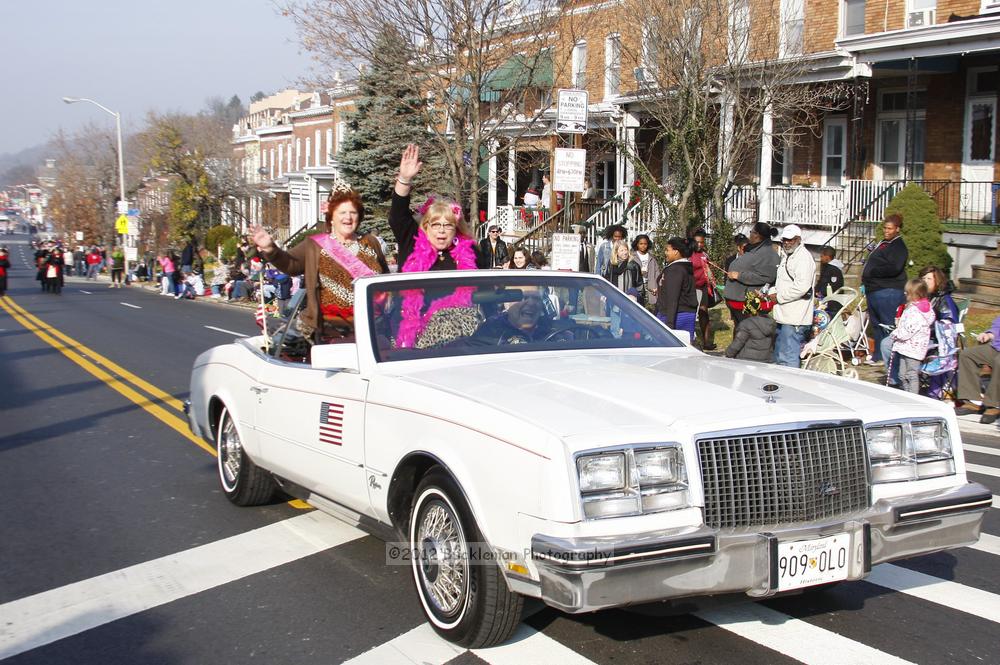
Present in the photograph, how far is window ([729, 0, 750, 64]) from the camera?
65.1 ft

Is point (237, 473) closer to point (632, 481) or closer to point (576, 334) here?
point (576, 334)

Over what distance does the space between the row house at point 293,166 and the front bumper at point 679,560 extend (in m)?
47.8

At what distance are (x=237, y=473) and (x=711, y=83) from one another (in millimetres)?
16685

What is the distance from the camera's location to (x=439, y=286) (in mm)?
5633

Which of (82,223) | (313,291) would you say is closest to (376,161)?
(313,291)

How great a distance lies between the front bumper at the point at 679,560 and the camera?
12.3ft

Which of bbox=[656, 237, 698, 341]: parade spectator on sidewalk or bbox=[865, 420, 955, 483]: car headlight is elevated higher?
bbox=[656, 237, 698, 341]: parade spectator on sidewalk

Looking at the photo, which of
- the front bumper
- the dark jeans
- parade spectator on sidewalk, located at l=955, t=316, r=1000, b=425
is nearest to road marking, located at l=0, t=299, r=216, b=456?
the front bumper

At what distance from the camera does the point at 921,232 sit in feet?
57.6

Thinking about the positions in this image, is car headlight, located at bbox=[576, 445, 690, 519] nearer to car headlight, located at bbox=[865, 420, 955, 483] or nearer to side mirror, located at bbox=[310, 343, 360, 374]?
car headlight, located at bbox=[865, 420, 955, 483]

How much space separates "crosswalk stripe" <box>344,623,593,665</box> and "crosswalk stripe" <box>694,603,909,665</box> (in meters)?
0.83

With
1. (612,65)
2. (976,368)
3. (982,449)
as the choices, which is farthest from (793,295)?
(612,65)

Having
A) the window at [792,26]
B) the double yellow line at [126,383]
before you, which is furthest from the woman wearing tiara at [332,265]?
the window at [792,26]

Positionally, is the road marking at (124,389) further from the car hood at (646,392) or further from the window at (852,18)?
the window at (852,18)
